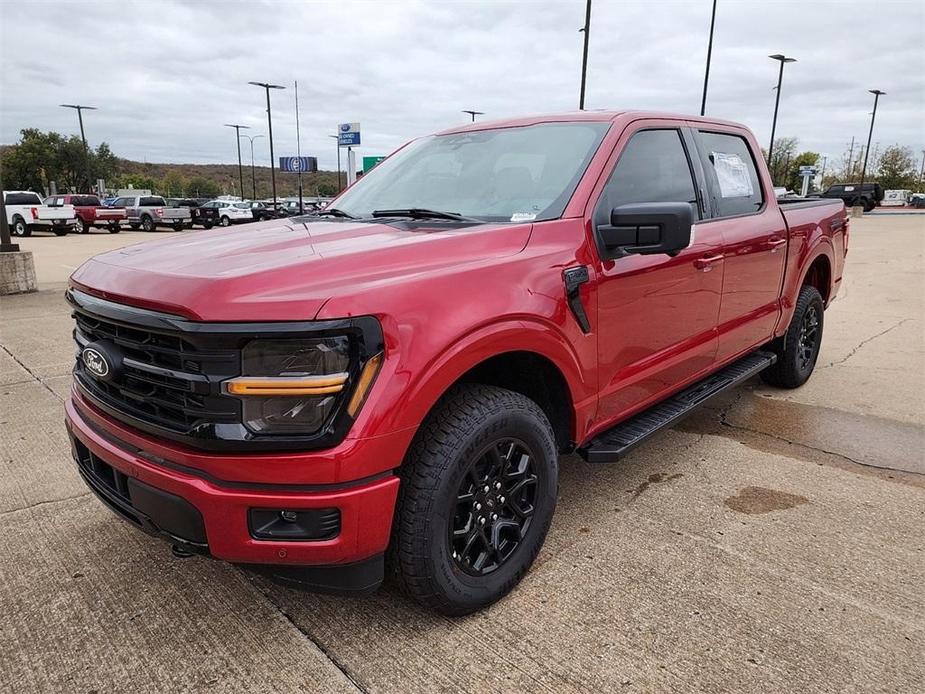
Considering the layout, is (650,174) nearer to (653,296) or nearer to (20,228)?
(653,296)

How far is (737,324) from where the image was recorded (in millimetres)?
3920

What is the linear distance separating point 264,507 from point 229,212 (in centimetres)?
3496

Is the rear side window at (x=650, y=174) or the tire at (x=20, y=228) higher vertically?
the rear side window at (x=650, y=174)

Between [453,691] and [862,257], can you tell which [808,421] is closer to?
[453,691]

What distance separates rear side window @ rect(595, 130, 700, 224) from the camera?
296cm

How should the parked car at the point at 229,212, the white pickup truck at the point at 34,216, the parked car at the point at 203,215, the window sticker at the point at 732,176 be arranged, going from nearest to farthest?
the window sticker at the point at 732,176 → the white pickup truck at the point at 34,216 → the parked car at the point at 203,215 → the parked car at the point at 229,212

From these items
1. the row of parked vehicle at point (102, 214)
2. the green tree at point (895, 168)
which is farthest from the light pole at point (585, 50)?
the green tree at point (895, 168)

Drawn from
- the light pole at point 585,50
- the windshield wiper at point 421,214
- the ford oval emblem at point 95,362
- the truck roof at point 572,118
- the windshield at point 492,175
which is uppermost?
the light pole at point 585,50

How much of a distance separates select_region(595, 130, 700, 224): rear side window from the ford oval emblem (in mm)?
1895

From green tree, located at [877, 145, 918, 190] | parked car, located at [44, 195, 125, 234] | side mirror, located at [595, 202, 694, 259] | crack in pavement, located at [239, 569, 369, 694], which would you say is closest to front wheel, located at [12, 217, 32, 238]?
parked car, located at [44, 195, 125, 234]

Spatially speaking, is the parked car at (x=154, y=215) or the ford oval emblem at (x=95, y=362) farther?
the parked car at (x=154, y=215)

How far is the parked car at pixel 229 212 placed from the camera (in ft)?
112

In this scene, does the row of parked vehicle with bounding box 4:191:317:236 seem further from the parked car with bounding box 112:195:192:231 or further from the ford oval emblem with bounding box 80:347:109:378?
the ford oval emblem with bounding box 80:347:109:378

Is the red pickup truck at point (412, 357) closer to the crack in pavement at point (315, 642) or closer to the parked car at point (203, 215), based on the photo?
the crack in pavement at point (315, 642)
